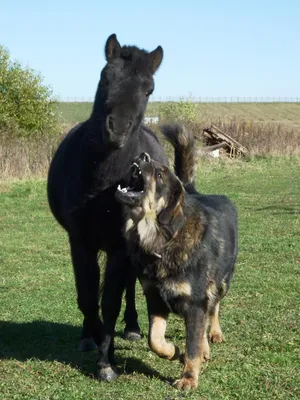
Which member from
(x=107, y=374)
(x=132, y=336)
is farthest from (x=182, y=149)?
(x=107, y=374)

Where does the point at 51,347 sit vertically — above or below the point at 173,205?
below

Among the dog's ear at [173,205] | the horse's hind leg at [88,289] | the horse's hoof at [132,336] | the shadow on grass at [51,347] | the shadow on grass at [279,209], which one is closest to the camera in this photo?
the dog's ear at [173,205]

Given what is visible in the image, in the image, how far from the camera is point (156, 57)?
6.31 metres

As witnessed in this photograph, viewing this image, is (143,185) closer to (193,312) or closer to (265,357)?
(193,312)

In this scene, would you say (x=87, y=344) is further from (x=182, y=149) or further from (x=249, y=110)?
(x=249, y=110)

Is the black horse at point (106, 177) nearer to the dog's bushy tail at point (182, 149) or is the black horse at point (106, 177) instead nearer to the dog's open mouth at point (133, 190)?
the dog's open mouth at point (133, 190)

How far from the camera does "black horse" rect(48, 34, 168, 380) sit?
5918mm

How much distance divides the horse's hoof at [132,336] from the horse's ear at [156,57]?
3080mm

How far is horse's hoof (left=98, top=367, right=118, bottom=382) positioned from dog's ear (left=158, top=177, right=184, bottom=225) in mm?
1434

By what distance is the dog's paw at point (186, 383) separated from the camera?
228 inches

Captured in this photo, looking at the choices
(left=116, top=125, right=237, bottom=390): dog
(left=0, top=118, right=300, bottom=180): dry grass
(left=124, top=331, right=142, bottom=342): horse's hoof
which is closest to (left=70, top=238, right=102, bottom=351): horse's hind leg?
(left=124, top=331, right=142, bottom=342): horse's hoof

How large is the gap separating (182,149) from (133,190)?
196 centimetres

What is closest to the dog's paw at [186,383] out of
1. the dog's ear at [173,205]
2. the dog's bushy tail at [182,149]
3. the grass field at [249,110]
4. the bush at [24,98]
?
the dog's ear at [173,205]

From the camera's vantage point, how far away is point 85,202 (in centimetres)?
650
